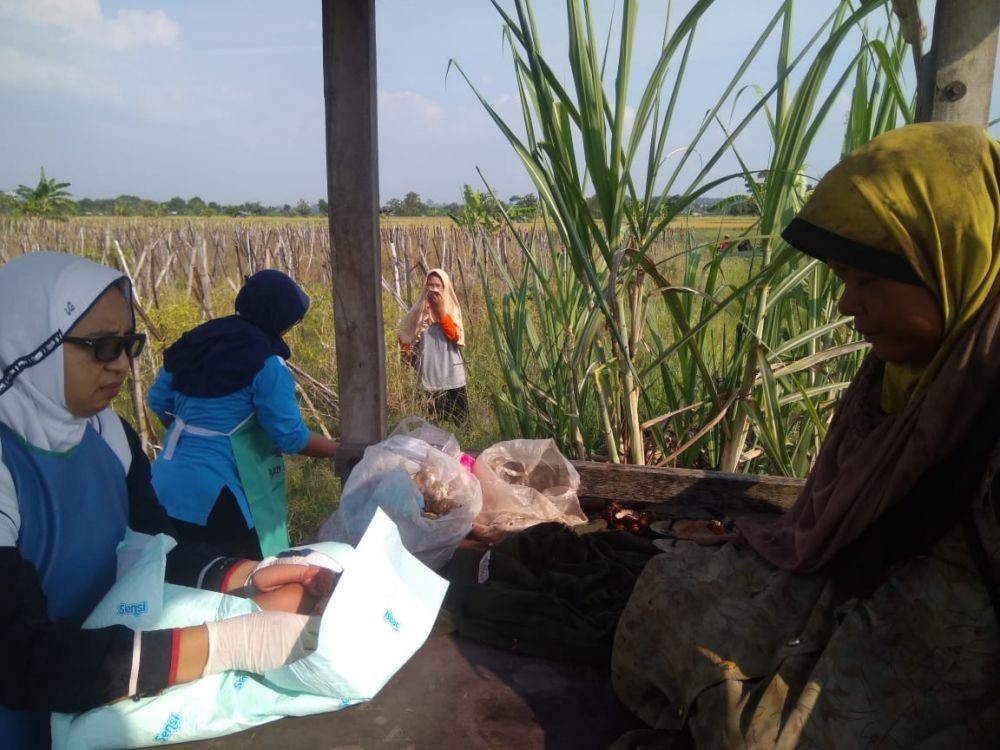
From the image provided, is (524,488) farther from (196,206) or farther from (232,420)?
(196,206)

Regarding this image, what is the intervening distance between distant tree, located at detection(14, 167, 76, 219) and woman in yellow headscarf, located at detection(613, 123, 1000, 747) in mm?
28280

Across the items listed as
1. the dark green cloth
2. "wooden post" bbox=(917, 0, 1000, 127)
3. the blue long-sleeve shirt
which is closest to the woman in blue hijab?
the blue long-sleeve shirt

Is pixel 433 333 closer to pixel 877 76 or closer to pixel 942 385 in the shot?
pixel 877 76

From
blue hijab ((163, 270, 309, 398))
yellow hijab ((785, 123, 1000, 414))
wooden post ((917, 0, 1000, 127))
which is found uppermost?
wooden post ((917, 0, 1000, 127))

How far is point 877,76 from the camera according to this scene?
2.27 metres

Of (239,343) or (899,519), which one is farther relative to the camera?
(239,343)

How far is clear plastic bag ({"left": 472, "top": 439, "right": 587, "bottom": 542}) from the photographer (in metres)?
2.25

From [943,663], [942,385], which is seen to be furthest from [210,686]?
[942,385]

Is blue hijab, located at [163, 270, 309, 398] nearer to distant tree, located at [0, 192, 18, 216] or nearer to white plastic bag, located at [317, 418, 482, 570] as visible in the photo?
white plastic bag, located at [317, 418, 482, 570]

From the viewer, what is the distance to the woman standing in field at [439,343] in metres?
6.11

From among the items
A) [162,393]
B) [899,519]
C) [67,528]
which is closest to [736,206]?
[899,519]

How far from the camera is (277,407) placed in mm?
2271

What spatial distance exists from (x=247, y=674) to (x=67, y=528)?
1.36 feet

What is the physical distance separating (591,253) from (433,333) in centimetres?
407
